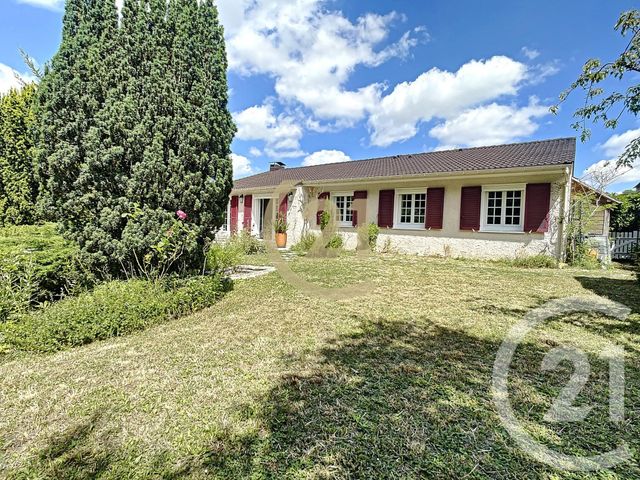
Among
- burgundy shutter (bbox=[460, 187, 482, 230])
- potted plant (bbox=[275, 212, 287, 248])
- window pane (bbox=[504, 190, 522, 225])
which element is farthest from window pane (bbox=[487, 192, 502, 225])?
potted plant (bbox=[275, 212, 287, 248])

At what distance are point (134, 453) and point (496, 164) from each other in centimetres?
1128

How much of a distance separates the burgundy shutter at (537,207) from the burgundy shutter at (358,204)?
5.62m

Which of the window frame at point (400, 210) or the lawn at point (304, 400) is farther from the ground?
the window frame at point (400, 210)

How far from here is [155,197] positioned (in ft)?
15.0

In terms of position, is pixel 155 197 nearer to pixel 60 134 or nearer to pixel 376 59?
pixel 60 134

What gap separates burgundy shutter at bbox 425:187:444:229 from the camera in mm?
10844

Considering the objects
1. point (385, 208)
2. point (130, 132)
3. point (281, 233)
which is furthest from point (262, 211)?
point (130, 132)

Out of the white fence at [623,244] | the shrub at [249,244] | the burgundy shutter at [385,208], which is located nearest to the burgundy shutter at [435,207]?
the burgundy shutter at [385,208]

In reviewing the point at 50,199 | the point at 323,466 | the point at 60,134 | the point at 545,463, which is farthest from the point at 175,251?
the point at 545,463

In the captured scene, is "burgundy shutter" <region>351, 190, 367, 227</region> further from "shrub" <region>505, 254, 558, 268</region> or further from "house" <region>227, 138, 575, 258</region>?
"shrub" <region>505, 254, 558, 268</region>

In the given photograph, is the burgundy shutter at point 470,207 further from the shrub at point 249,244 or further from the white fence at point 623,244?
the shrub at point 249,244

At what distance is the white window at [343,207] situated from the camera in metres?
13.2

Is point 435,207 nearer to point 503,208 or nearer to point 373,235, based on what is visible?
point 503,208

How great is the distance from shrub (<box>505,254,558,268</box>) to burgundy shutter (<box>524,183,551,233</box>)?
31.3 inches
